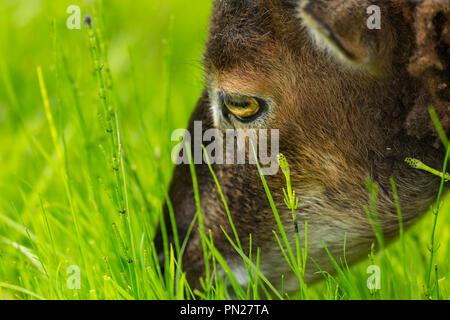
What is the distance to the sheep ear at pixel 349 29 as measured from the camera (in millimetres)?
2182

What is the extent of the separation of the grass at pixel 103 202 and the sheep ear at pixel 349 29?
1.38ft

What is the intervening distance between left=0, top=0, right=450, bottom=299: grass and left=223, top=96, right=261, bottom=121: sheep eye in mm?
345

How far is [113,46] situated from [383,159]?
419 cm

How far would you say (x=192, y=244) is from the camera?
2975 millimetres

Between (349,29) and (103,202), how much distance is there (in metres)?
2.15

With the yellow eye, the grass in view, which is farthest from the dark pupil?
the grass

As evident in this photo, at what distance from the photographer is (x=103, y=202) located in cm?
381

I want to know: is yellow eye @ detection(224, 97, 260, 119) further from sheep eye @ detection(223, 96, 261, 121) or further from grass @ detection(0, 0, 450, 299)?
grass @ detection(0, 0, 450, 299)

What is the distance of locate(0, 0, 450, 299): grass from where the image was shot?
2675 millimetres

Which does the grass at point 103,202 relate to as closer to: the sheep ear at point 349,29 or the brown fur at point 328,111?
the brown fur at point 328,111

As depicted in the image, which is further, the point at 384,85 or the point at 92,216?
the point at 92,216

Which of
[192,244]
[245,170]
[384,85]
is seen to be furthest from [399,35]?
[192,244]
